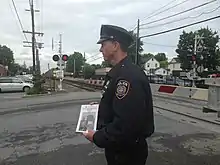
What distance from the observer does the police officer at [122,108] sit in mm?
2125

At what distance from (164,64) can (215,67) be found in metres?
65.7

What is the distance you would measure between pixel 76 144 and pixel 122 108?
440 cm

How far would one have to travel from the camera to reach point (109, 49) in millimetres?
2422

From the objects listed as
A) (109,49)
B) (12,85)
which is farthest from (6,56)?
(109,49)

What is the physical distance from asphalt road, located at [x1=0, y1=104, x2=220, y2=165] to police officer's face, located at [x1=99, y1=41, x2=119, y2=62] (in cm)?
294

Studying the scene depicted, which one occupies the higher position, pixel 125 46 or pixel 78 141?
pixel 125 46

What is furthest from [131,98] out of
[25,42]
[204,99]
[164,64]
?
[164,64]

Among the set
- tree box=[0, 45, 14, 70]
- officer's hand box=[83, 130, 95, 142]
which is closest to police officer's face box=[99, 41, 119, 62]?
officer's hand box=[83, 130, 95, 142]

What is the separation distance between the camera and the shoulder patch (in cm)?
214

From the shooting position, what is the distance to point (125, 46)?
2.43m

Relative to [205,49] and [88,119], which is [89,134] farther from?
[205,49]

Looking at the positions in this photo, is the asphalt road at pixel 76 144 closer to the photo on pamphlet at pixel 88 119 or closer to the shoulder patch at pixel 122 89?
the photo on pamphlet at pixel 88 119

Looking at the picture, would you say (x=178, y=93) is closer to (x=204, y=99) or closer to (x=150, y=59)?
(x=204, y=99)

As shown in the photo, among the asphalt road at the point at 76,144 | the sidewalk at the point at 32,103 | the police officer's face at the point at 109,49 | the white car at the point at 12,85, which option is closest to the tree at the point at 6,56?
the white car at the point at 12,85
